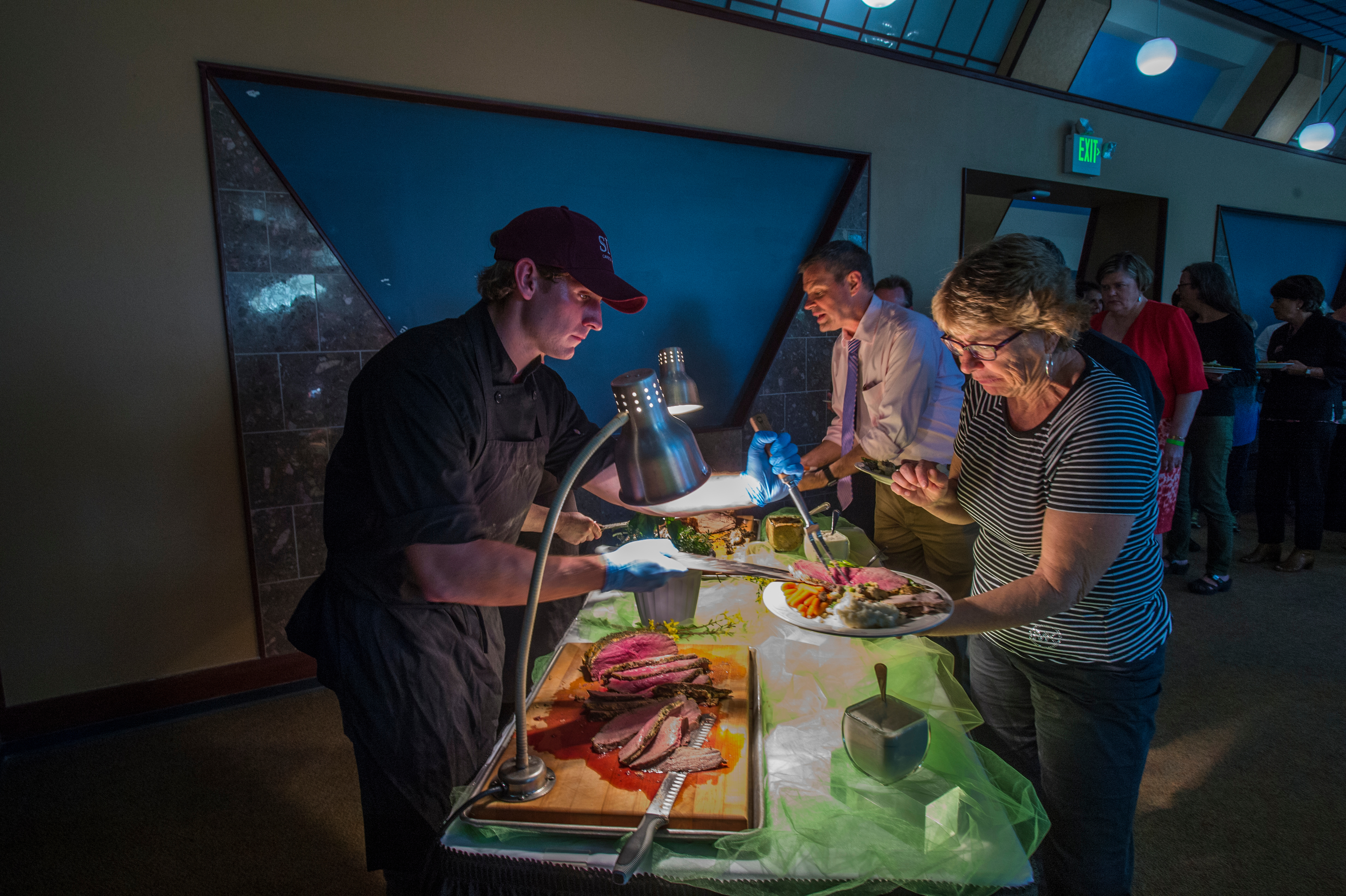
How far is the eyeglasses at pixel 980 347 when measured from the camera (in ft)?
4.42

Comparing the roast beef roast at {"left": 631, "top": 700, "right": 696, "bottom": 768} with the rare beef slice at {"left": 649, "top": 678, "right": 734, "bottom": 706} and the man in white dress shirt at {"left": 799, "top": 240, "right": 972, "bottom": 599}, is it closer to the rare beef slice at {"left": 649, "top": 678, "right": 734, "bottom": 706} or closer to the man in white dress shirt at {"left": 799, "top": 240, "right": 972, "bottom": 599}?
the rare beef slice at {"left": 649, "top": 678, "right": 734, "bottom": 706}

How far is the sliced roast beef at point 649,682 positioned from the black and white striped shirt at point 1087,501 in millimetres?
653

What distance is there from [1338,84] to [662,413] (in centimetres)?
999

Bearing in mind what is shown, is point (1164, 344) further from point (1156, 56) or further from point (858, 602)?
point (858, 602)

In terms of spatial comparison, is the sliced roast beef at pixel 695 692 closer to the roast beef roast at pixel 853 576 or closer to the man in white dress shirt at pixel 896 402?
the roast beef roast at pixel 853 576

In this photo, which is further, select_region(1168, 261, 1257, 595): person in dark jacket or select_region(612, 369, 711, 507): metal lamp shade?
select_region(1168, 261, 1257, 595): person in dark jacket

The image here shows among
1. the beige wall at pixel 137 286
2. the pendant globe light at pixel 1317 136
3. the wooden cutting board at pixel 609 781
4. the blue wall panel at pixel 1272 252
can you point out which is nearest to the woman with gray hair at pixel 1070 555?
the wooden cutting board at pixel 609 781

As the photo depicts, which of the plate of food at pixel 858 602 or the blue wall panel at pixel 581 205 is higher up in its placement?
the blue wall panel at pixel 581 205

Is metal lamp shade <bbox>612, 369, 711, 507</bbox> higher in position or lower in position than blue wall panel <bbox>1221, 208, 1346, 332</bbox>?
lower

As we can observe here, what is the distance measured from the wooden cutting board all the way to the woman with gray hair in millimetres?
451

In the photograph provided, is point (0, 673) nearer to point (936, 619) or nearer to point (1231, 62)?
point (936, 619)

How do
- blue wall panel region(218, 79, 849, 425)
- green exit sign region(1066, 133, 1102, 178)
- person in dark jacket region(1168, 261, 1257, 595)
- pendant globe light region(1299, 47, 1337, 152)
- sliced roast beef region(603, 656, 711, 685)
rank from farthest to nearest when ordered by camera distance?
A: pendant globe light region(1299, 47, 1337, 152), green exit sign region(1066, 133, 1102, 178), person in dark jacket region(1168, 261, 1257, 595), blue wall panel region(218, 79, 849, 425), sliced roast beef region(603, 656, 711, 685)

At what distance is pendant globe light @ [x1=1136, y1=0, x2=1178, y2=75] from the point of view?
479 centimetres

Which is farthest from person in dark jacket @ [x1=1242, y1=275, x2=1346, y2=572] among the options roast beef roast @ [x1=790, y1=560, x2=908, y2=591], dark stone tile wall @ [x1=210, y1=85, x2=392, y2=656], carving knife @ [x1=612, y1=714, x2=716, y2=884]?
dark stone tile wall @ [x1=210, y1=85, x2=392, y2=656]
